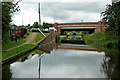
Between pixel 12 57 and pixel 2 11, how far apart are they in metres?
3.95

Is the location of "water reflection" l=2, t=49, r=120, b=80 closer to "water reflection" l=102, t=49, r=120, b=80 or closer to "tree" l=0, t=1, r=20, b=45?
"water reflection" l=102, t=49, r=120, b=80

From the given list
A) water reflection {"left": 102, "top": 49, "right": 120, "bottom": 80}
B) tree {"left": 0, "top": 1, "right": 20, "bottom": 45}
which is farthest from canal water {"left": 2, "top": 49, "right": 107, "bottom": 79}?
tree {"left": 0, "top": 1, "right": 20, "bottom": 45}

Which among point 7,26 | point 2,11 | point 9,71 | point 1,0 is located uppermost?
point 1,0

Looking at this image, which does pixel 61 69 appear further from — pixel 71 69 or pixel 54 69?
pixel 71 69

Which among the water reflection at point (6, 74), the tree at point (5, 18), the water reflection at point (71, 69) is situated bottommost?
the water reflection at point (6, 74)

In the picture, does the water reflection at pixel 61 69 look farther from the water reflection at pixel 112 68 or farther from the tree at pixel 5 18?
the tree at pixel 5 18

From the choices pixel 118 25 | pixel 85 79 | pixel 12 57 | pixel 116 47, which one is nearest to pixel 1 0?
pixel 12 57

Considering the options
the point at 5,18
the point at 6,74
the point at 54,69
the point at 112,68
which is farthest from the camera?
the point at 5,18

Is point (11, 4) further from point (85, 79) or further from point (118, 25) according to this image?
point (118, 25)

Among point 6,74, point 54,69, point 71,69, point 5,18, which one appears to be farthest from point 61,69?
point 5,18

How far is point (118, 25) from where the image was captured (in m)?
19.2

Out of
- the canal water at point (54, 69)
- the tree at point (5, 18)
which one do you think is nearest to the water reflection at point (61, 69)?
the canal water at point (54, 69)

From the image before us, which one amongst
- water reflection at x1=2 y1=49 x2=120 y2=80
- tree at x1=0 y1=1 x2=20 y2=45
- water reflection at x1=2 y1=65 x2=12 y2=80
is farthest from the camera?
tree at x1=0 y1=1 x2=20 y2=45

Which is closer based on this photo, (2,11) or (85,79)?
(85,79)
